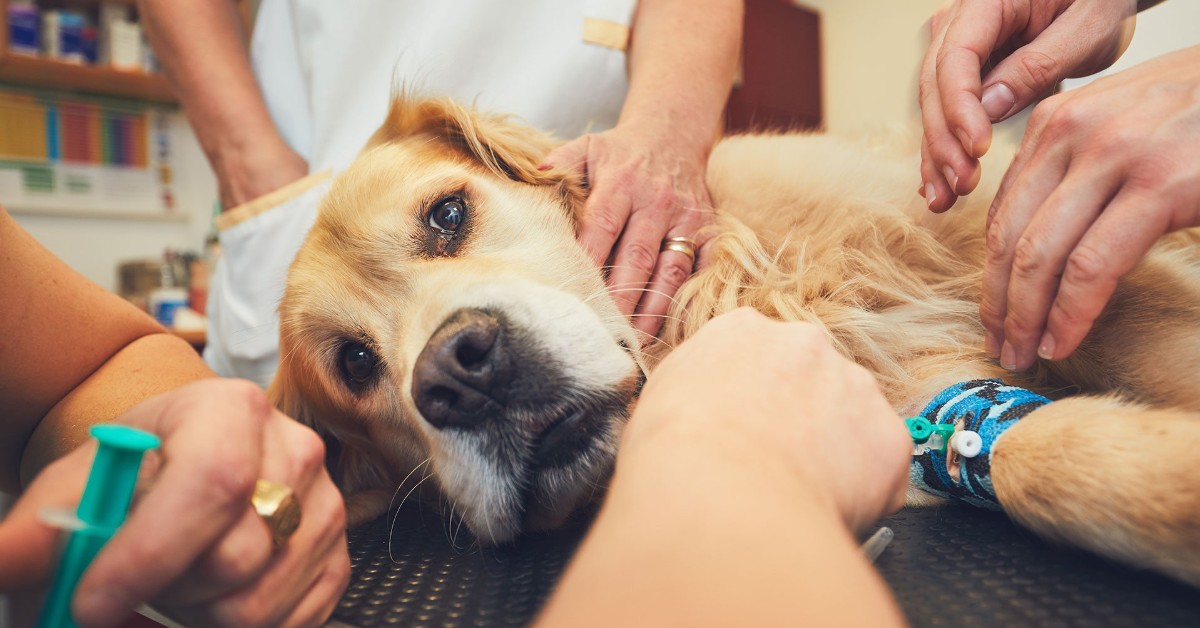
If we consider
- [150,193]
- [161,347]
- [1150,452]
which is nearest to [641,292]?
[1150,452]

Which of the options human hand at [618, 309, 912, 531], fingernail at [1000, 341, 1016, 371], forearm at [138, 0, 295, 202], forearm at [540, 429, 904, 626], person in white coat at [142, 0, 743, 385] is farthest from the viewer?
forearm at [138, 0, 295, 202]

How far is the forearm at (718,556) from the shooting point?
1.07ft

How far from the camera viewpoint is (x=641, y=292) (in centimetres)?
107

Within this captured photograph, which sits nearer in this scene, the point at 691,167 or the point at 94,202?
the point at 691,167

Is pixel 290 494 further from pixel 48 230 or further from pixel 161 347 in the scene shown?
pixel 48 230

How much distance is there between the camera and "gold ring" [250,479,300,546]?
0.52m

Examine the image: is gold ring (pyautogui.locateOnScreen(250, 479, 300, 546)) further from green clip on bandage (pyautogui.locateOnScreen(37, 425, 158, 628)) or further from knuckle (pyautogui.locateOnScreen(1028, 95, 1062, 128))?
knuckle (pyautogui.locateOnScreen(1028, 95, 1062, 128))

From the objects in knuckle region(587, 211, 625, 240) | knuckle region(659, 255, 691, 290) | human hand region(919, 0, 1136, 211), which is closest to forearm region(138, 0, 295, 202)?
knuckle region(587, 211, 625, 240)

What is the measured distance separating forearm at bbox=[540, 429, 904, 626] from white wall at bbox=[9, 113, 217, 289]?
434 cm

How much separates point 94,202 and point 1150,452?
4646mm

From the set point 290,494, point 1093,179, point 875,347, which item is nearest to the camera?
point 290,494

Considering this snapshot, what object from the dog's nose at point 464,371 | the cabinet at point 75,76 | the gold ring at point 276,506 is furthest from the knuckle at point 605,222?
the cabinet at point 75,76

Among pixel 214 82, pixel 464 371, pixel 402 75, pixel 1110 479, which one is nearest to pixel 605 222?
pixel 464 371

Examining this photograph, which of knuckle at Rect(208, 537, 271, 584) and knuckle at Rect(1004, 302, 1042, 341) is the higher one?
knuckle at Rect(1004, 302, 1042, 341)
